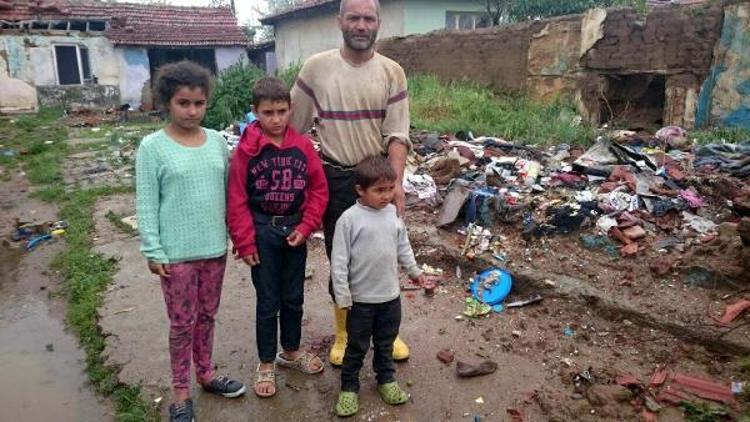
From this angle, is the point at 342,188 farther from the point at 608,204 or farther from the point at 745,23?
the point at 745,23

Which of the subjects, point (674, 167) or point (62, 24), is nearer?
point (674, 167)

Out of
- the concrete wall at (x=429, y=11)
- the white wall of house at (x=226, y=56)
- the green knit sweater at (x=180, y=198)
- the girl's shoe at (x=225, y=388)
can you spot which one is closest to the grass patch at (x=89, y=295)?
the girl's shoe at (x=225, y=388)

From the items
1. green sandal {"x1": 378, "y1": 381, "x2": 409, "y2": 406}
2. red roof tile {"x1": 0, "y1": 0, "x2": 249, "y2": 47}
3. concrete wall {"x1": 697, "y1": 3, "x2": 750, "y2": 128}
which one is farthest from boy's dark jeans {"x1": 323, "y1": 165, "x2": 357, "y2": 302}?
red roof tile {"x1": 0, "y1": 0, "x2": 249, "y2": 47}

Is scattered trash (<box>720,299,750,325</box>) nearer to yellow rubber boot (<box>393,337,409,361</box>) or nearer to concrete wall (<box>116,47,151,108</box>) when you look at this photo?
yellow rubber boot (<box>393,337,409,361</box>)

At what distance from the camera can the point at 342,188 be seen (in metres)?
2.73

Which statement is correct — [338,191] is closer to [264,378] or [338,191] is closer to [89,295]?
[264,378]

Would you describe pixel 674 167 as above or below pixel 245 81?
below

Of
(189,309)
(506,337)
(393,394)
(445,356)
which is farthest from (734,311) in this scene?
(189,309)

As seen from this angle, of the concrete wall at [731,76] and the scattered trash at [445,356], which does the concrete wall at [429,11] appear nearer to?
the concrete wall at [731,76]

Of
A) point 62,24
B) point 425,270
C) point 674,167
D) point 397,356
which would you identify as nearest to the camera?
point 397,356

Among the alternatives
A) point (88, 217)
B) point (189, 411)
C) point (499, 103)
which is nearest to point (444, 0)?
point (499, 103)

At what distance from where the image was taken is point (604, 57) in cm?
836

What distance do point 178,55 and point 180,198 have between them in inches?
798

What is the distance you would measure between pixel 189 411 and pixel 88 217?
4.32 meters
